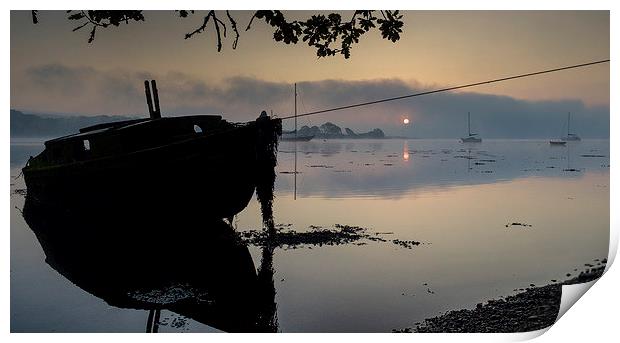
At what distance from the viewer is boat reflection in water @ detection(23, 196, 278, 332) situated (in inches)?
153

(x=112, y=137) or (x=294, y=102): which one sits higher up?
(x=294, y=102)

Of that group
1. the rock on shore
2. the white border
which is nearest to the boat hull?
the white border

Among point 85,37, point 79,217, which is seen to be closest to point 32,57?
point 85,37

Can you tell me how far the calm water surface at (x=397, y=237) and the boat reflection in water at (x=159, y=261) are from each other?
0.10 metres

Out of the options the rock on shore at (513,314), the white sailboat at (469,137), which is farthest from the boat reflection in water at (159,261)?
the white sailboat at (469,137)

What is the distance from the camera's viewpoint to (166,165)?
13.9 feet

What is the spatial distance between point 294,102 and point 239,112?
49 cm

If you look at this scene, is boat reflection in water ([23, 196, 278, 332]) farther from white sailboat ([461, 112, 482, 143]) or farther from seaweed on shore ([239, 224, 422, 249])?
white sailboat ([461, 112, 482, 143])

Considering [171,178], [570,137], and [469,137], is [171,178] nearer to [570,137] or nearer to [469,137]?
[469,137]

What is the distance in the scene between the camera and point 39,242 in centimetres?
383

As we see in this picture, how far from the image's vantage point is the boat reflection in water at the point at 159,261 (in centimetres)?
388

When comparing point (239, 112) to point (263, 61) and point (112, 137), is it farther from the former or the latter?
point (112, 137)
